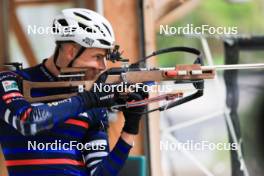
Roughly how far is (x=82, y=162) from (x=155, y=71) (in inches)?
14.4

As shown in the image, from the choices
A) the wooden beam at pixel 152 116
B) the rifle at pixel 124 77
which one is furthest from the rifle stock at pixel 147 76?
the wooden beam at pixel 152 116

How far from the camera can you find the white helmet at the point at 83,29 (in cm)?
159

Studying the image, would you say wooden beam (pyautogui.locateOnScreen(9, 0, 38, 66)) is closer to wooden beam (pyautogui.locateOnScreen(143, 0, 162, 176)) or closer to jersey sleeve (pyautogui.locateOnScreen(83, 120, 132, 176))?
wooden beam (pyautogui.locateOnScreen(143, 0, 162, 176))

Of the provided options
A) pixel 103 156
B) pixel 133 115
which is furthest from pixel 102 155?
pixel 133 115

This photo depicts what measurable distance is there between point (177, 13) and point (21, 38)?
786 mm

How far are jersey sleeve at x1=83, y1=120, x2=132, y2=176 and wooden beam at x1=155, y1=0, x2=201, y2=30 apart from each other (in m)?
1.05

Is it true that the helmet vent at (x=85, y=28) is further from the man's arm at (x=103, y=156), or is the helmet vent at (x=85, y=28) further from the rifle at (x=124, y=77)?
the man's arm at (x=103, y=156)

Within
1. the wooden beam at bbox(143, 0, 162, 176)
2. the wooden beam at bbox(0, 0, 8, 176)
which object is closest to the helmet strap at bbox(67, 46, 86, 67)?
the wooden beam at bbox(143, 0, 162, 176)

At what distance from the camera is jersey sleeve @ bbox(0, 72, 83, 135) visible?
1.45m

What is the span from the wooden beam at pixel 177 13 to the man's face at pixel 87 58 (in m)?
1.01

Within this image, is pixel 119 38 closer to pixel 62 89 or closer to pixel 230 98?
pixel 230 98

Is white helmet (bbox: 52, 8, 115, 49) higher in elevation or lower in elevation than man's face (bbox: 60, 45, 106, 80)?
higher

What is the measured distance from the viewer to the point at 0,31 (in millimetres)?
2627

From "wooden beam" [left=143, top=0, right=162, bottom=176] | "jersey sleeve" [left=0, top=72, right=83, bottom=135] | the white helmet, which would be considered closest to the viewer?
"jersey sleeve" [left=0, top=72, right=83, bottom=135]
